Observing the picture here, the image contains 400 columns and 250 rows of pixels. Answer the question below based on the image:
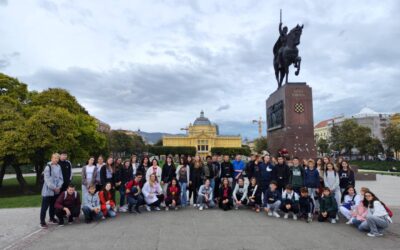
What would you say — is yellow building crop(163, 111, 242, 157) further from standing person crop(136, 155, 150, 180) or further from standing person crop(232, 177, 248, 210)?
standing person crop(232, 177, 248, 210)

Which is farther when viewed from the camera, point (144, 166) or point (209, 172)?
point (144, 166)

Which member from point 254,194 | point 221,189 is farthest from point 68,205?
point 254,194

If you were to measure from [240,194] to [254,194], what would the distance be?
53cm

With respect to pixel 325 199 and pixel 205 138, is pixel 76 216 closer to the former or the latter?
pixel 325 199

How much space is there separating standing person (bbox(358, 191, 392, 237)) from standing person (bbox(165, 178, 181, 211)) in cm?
536

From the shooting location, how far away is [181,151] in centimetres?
8931

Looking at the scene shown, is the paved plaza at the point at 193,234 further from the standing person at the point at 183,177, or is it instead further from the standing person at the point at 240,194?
the standing person at the point at 183,177

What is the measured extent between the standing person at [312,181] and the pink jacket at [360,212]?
1435 mm

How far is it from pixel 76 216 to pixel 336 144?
58254 mm

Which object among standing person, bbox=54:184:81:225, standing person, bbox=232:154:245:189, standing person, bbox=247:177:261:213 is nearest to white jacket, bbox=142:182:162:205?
standing person, bbox=54:184:81:225

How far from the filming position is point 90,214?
8688 mm

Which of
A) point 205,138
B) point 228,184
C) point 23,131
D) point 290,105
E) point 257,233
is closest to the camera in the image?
point 257,233

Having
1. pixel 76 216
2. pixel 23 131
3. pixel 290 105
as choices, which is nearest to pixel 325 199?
pixel 76 216

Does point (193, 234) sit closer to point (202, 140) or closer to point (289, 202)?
point (289, 202)
